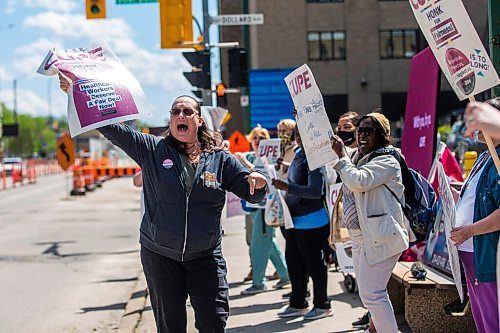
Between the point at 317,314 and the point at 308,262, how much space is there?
0.51 m

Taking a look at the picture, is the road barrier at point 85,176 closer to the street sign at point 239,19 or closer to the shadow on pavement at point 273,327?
the street sign at point 239,19

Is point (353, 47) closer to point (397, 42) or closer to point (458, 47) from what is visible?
point (397, 42)

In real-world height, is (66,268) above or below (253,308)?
below

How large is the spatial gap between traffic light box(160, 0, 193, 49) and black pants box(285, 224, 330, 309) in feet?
21.1

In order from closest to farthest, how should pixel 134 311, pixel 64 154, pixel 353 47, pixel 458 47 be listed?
pixel 458 47
pixel 134 311
pixel 64 154
pixel 353 47

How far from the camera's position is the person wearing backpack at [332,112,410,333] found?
4.88 meters

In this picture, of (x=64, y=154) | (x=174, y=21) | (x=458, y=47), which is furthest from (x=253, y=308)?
(x=64, y=154)

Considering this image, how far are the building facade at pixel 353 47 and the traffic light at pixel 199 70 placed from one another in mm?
31276

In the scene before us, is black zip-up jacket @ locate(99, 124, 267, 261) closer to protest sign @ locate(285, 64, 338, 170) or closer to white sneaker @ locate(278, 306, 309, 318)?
protest sign @ locate(285, 64, 338, 170)

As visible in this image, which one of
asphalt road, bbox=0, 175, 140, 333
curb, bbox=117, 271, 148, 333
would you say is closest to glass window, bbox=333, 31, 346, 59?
asphalt road, bbox=0, 175, 140, 333

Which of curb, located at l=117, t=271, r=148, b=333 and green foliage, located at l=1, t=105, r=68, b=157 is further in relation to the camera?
green foliage, located at l=1, t=105, r=68, b=157

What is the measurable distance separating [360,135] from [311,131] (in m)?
0.40

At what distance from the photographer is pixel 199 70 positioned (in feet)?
43.3

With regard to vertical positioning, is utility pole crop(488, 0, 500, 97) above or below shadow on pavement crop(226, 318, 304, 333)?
above
